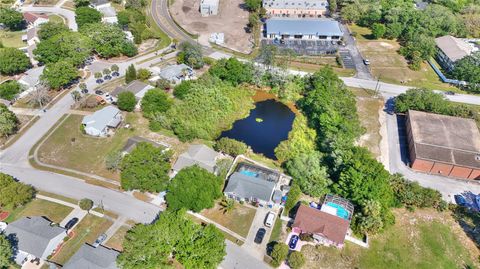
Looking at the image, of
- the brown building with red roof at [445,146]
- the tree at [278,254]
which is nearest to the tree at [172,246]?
the tree at [278,254]

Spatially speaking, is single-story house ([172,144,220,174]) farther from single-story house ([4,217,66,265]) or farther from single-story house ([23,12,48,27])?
single-story house ([23,12,48,27])

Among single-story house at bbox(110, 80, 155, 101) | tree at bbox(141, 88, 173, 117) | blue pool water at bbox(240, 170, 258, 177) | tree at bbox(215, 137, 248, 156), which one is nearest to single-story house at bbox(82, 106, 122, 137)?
tree at bbox(141, 88, 173, 117)

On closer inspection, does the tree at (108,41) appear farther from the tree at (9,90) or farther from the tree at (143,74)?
the tree at (9,90)

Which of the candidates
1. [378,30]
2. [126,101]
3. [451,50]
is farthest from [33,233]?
[451,50]

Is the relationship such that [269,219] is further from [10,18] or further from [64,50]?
[10,18]

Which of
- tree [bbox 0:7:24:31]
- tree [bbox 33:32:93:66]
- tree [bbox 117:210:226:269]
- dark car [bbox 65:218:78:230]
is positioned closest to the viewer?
tree [bbox 117:210:226:269]

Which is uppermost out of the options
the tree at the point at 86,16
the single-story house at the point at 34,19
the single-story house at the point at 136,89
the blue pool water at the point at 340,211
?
the tree at the point at 86,16

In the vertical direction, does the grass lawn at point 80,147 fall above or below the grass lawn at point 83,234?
above
